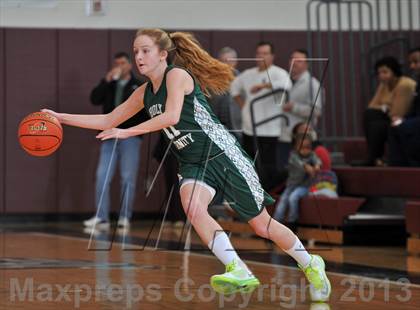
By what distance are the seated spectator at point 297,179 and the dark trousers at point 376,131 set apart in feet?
2.05

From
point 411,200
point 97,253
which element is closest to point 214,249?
point 97,253

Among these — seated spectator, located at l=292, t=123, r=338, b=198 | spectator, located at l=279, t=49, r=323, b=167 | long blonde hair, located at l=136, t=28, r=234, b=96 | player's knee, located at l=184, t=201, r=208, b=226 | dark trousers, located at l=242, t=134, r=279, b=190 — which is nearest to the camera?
player's knee, located at l=184, t=201, r=208, b=226

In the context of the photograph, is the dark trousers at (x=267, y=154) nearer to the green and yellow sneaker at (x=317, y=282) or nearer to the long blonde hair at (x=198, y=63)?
the long blonde hair at (x=198, y=63)

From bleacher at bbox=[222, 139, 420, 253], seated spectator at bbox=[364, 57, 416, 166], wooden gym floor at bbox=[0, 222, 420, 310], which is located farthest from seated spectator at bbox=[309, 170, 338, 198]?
wooden gym floor at bbox=[0, 222, 420, 310]

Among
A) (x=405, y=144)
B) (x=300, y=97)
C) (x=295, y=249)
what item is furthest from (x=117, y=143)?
(x=295, y=249)

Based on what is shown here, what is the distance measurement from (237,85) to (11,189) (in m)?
3.52

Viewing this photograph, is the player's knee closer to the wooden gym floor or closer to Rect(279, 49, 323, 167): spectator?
the wooden gym floor

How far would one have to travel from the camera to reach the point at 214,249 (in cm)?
509

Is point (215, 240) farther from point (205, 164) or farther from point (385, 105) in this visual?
point (385, 105)

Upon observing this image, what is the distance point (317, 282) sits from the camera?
16.7ft

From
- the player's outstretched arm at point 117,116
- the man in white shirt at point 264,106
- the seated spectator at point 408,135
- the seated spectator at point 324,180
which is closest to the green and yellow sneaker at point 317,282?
the player's outstretched arm at point 117,116

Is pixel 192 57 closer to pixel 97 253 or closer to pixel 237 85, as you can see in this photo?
pixel 97 253

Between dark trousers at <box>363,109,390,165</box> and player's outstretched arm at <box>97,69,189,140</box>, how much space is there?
4.58 meters

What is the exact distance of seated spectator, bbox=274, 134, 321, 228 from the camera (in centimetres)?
930
